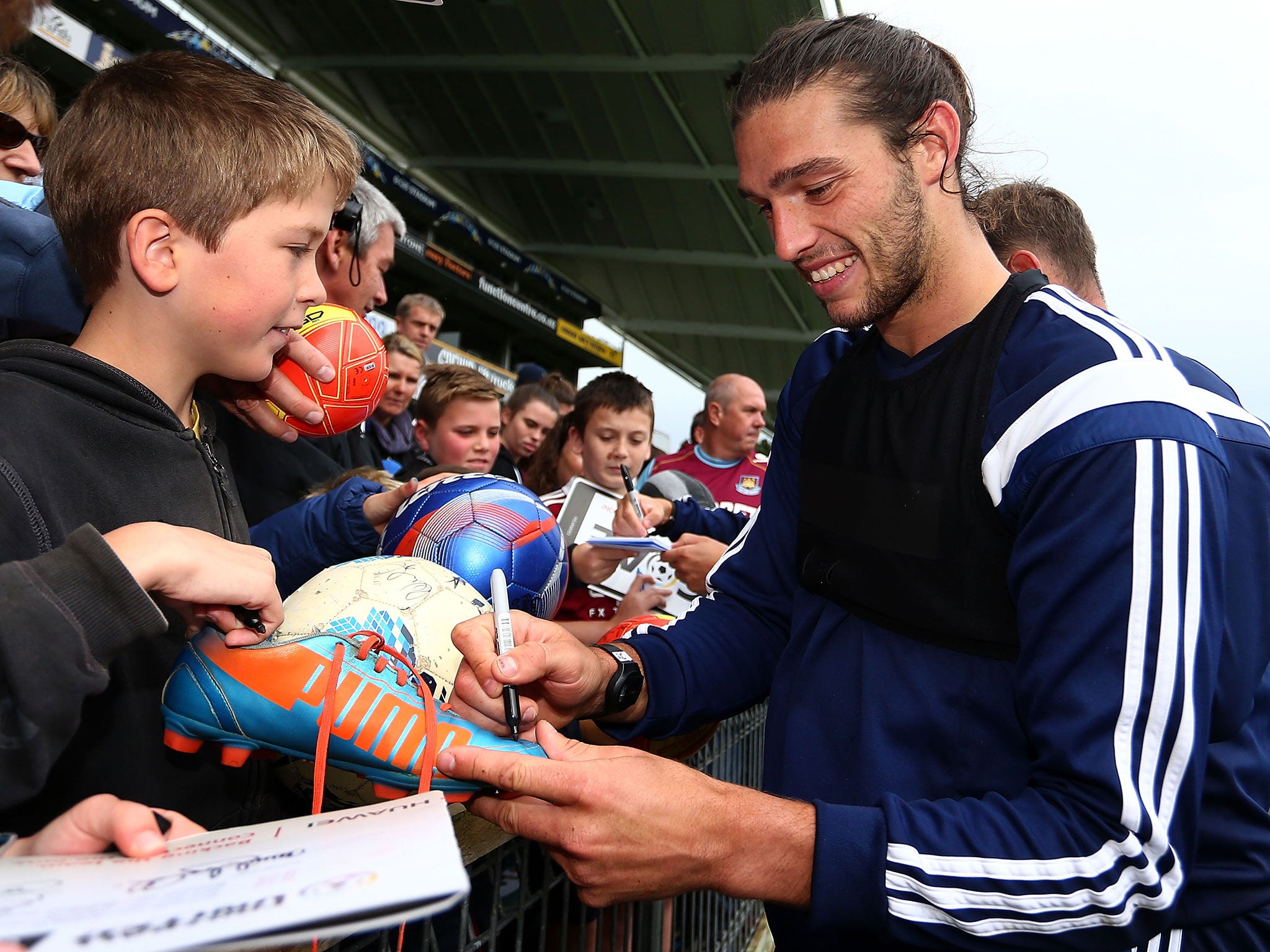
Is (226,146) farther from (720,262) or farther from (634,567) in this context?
(720,262)

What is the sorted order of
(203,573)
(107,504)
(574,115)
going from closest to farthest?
(203,573), (107,504), (574,115)

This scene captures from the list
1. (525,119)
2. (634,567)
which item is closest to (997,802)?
(634,567)

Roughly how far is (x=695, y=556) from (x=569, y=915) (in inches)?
50.0

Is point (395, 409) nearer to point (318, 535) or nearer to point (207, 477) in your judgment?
point (318, 535)

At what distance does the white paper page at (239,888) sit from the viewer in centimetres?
61

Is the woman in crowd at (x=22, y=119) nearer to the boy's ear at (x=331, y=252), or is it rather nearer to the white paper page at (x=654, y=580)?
the boy's ear at (x=331, y=252)

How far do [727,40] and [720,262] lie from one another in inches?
362

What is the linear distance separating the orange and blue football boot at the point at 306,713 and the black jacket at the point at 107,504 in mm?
127

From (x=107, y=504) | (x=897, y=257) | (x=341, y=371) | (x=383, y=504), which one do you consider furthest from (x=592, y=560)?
(x=107, y=504)

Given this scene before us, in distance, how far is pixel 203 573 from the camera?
41.4 inches

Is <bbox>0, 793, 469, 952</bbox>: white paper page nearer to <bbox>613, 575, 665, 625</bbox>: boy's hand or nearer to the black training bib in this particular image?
the black training bib

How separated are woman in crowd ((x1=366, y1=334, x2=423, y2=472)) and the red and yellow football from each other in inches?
71.5

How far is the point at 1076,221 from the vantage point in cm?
255

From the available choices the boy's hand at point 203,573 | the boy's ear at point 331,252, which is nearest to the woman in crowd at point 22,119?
the boy's ear at point 331,252
